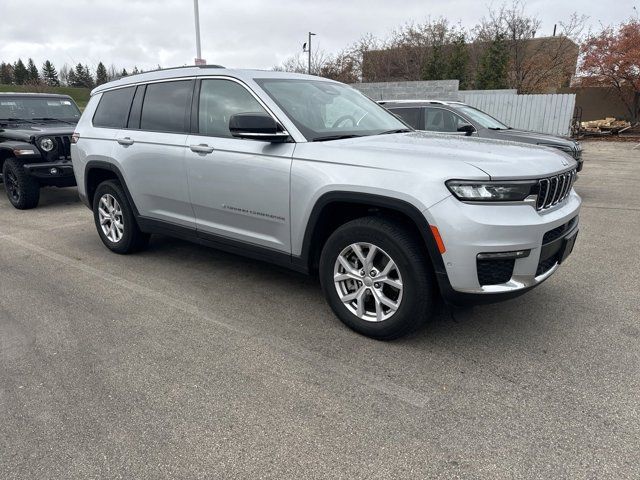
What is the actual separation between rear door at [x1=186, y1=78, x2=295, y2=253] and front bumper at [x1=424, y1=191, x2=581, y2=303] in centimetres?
121

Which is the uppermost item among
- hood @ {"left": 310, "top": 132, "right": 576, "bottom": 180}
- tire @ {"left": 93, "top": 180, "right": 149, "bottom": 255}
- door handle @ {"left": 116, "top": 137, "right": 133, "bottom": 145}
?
hood @ {"left": 310, "top": 132, "right": 576, "bottom": 180}

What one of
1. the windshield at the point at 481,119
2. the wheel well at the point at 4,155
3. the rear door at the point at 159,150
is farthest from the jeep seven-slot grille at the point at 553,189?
the wheel well at the point at 4,155

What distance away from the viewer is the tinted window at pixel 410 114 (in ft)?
27.9

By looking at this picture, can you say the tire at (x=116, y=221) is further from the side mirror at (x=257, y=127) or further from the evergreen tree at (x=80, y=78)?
the evergreen tree at (x=80, y=78)

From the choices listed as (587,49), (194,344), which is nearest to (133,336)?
(194,344)

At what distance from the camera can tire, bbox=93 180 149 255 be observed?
5056 millimetres

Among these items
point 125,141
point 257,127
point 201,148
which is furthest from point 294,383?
point 125,141

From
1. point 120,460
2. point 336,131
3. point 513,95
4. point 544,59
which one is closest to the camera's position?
point 120,460

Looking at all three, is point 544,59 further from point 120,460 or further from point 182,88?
point 120,460

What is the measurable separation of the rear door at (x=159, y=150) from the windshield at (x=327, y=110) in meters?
0.93

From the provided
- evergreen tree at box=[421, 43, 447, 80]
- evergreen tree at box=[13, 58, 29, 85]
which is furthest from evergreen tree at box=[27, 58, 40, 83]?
evergreen tree at box=[421, 43, 447, 80]

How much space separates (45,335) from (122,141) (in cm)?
210

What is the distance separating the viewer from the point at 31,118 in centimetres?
873

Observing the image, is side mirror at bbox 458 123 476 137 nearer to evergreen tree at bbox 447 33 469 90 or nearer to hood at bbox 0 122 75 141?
hood at bbox 0 122 75 141
